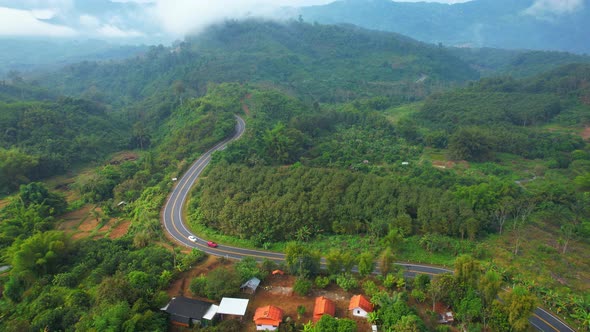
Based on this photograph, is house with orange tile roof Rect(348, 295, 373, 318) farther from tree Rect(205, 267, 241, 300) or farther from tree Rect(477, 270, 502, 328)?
tree Rect(205, 267, 241, 300)

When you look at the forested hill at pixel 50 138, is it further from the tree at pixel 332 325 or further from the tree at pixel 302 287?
the tree at pixel 332 325

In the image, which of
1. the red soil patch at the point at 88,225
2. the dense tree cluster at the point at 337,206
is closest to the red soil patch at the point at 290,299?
the dense tree cluster at the point at 337,206

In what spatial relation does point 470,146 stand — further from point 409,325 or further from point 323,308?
point 323,308

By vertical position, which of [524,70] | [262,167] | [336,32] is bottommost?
[262,167]

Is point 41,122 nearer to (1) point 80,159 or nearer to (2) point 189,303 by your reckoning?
(1) point 80,159

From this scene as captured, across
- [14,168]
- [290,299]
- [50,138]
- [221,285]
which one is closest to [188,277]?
[221,285]

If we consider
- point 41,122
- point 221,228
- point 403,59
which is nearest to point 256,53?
point 403,59

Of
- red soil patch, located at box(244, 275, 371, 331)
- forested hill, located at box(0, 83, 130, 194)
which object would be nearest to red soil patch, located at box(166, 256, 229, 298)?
red soil patch, located at box(244, 275, 371, 331)
